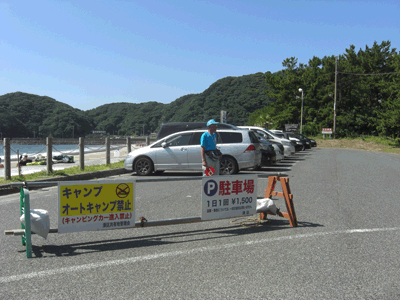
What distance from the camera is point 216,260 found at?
4.14 meters

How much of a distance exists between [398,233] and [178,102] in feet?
333

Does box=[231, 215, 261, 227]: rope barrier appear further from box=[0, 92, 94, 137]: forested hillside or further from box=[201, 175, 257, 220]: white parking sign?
box=[0, 92, 94, 137]: forested hillside

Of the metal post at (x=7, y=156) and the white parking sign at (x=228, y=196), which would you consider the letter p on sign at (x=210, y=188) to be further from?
the metal post at (x=7, y=156)

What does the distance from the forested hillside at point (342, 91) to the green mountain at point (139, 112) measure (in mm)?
23650

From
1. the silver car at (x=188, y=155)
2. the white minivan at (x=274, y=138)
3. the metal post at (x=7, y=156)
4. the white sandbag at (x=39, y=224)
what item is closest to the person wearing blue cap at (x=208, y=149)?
the white sandbag at (x=39, y=224)

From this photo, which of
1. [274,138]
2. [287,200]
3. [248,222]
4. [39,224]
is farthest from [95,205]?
[274,138]

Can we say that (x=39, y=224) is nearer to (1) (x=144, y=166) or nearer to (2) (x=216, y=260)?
(2) (x=216, y=260)

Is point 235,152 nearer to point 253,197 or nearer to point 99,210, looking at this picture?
point 253,197

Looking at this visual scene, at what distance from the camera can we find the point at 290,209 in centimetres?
573

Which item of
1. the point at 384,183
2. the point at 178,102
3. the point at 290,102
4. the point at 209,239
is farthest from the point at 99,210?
the point at 178,102

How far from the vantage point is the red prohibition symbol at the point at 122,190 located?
4.94 metres

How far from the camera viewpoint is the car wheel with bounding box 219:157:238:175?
12602 mm

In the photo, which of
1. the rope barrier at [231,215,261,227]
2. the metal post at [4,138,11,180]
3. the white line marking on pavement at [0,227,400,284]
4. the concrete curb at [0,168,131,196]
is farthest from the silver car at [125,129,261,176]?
the white line marking on pavement at [0,227,400,284]

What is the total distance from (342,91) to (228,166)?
2191 inches
